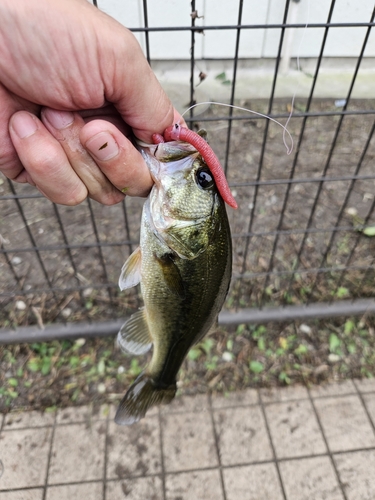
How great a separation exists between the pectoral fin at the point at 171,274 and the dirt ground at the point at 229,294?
779 mm

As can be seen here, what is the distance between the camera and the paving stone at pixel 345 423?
232cm

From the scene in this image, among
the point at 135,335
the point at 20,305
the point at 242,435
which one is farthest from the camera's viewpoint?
the point at 20,305

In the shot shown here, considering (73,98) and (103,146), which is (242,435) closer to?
(103,146)

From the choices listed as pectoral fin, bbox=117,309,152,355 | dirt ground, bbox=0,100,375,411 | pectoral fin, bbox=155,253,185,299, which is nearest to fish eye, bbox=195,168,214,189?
pectoral fin, bbox=155,253,185,299

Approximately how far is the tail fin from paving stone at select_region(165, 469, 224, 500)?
0.61 m

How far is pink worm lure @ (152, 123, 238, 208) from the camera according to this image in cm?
112

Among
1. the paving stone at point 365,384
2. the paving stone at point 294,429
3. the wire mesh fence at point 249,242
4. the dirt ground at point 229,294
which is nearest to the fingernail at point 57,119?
Result: the dirt ground at point 229,294

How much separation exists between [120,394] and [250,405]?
2.53ft

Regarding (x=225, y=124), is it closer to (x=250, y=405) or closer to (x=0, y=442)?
(x=250, y=405)

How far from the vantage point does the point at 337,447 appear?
2.30 meters

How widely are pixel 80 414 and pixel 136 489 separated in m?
0.52

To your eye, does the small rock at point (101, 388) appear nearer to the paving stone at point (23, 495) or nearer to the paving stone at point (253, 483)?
the paving stone at point (23, 495)

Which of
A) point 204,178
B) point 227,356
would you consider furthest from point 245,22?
point 204,178

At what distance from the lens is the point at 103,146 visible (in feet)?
3.77
